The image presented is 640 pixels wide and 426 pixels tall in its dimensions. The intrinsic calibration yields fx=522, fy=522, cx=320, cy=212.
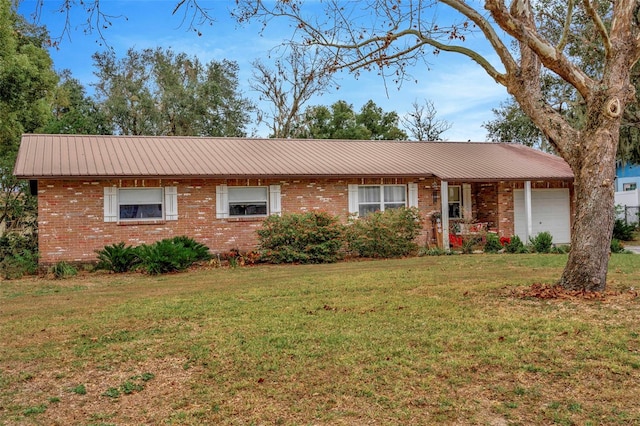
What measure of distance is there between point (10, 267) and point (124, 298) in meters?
5.85

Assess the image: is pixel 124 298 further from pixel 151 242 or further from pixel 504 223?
pixel 504 223

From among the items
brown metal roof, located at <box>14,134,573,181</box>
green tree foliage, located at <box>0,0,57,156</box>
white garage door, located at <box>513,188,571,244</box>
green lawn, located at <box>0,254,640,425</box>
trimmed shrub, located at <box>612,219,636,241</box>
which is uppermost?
green tree foliage, located at <box>0,0,57,156</box>

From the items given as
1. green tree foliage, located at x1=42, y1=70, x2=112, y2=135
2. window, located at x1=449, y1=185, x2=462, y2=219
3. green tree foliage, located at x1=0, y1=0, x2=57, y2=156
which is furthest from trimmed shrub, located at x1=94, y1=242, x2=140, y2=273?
green tree foliage, located at x1=42, y1=70, x2=112, y2=135

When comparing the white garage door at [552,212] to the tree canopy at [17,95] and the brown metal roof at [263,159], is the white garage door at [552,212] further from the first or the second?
the tree canopy at [17,95]

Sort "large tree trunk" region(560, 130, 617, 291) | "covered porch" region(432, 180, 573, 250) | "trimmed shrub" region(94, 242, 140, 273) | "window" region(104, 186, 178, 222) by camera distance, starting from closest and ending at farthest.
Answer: "large tree trunk" region(560, 130, 617, 291) < "trimmed shrub" region(94, 242, 140, 273) < "window" region(104, 186, 178, 222) < "covered porch" region(432, 180, 573, 250)

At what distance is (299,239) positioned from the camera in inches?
576

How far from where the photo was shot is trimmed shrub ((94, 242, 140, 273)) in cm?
1312

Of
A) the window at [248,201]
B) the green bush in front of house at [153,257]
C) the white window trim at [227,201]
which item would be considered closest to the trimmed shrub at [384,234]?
the white window trim at [227,201]

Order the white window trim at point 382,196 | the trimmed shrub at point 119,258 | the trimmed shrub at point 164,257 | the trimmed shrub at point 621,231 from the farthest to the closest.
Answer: the trimmed shrub at point 621,231, the white window trim at point 382,196, the trimmed shrub at point 119,258, the trimmed shrub at point 164,257

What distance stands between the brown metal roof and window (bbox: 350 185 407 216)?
2.26ft

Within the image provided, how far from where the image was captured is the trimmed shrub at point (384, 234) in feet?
49.9

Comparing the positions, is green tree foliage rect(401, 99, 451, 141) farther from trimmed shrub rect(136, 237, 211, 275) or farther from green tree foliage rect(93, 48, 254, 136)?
trimmed shrub rect(136, 237, 211, 275)

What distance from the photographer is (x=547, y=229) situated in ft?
65.0

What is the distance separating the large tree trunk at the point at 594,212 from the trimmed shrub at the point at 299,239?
7970 millimetres
